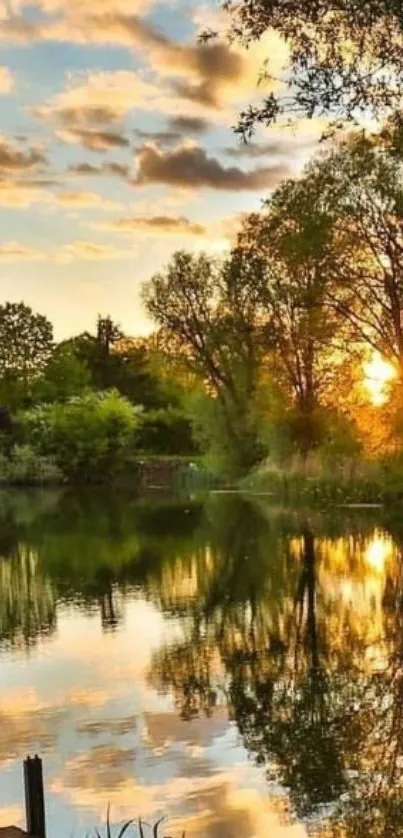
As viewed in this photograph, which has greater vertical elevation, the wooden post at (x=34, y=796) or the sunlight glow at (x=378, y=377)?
the sunlight glow at (x=378, y=377)

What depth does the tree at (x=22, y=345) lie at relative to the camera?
264 feet

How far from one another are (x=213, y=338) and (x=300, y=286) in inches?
437

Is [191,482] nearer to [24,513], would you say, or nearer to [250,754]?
[24,513]

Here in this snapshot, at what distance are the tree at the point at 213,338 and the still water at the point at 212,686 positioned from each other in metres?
20.5

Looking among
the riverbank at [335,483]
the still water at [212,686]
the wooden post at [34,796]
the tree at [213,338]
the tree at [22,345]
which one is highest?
the tree at [22,345]

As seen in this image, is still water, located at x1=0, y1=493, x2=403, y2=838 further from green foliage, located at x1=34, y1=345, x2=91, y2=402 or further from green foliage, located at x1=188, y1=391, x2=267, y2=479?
green foliage, located at x1=34, y1=345, x2=91, y2=402

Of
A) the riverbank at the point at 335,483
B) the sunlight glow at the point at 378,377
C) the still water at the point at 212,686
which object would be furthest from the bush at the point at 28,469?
the still water at the point at 212,686

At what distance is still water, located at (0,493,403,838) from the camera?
31.4ft

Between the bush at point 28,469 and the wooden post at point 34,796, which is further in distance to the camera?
the bush at point 28,469

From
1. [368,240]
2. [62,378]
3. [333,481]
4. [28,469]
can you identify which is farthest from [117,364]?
[368,240]

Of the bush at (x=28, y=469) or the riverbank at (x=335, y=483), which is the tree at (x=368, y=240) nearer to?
the riverbank at (x=335, y=483)

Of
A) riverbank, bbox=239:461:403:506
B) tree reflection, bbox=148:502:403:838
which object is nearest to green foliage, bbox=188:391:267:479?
riverbank, bbox=239:461:403:506

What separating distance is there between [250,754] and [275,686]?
2.65 metres

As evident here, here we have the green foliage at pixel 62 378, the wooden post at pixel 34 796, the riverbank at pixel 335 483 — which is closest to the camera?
the wooden post at pixel 34 796
